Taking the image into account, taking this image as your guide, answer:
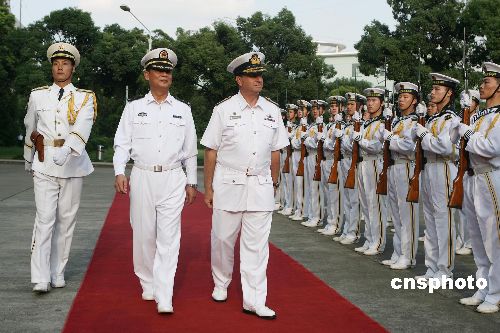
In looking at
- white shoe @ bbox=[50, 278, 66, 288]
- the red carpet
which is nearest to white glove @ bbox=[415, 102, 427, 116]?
the red carpet

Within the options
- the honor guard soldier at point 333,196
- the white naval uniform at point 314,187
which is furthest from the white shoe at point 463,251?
the white naval uniform at point 314,187

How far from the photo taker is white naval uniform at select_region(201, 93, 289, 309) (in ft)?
22.5

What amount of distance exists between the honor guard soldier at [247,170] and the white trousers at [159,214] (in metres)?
0.31

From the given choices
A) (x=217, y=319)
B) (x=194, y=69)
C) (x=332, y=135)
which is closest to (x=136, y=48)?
(x=194, y=69)

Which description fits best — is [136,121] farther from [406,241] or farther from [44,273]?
[406,241]

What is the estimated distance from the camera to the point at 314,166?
1466cm

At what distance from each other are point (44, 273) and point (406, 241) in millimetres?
4274

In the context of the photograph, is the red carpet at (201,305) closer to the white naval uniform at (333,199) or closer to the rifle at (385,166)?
the rifle at (385,166)

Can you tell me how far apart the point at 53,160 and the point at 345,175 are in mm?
6065

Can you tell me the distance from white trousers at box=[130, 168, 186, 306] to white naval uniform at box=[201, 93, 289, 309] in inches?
14.1

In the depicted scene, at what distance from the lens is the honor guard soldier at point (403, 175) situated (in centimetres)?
950

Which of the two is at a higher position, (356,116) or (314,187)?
(356,116)

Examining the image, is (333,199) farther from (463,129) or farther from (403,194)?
(463,129)

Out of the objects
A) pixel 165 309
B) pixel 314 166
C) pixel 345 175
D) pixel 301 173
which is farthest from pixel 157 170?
pixel 301 173
